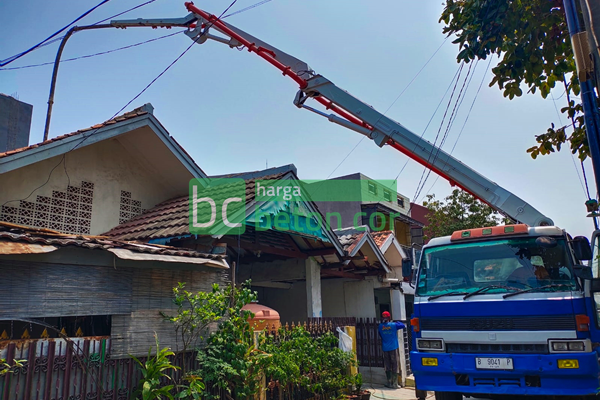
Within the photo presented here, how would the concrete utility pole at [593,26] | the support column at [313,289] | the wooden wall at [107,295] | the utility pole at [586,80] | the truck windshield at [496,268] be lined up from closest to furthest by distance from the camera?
the concrete utility pole at [593,26] → the utility pole at [586,80] → the wooden wall at [107,295] → the truck windshield at [496,268] → the support column at [313,289]

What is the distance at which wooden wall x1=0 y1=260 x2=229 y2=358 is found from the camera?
5.07 m

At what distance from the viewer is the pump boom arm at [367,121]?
9.89m

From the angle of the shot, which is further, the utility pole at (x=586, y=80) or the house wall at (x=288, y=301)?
the house wall at (x=288, y=301)

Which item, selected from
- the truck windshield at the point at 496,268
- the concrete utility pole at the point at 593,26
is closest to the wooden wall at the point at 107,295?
the truck windshield at the point at 496,268

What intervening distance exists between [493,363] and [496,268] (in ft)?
4.22

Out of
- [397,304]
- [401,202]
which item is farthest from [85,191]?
[401,202]

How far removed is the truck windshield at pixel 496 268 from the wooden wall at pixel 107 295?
→ 3421 millimetres

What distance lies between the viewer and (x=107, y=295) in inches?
231

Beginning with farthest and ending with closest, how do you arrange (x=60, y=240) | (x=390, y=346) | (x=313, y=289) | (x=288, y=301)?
1. (x=288, y=301)
2. (x=313, y=289)
3. (x=390, y=346)
4. (x=60, y=240)

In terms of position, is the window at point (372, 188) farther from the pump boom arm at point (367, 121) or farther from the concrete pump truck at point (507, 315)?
the concrete pump truck at point (507, 315)

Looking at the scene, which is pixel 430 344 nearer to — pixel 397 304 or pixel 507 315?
pixel 507 315

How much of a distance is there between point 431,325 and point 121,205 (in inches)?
286

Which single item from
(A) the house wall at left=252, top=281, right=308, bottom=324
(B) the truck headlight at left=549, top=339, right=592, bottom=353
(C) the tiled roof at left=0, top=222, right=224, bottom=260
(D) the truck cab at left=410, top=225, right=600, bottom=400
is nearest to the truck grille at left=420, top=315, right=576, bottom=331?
(D) the truck cab at left=410, top=225, right=600, bottom=400

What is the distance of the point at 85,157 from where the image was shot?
997 cm
